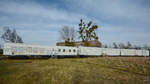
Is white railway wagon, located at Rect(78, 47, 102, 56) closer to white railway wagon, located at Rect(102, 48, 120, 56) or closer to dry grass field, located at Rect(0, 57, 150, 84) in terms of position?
white railway wagon, located at Rect(102, 48, 120, 56)

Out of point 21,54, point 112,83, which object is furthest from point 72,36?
point 112,83

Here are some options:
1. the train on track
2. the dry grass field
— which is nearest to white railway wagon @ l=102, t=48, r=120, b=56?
the train on track

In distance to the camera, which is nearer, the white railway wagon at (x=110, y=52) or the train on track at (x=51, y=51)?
the train on track at (x=51, y=51)

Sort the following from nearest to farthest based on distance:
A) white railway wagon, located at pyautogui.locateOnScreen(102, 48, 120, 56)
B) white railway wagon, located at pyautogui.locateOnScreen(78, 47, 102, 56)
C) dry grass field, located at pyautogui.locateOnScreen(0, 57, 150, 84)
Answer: dry grass field, located at pyautogui.locateOnScreen(0, 57, 150, 84) < white railway wagon, located at pyautogui.locateOnScreen(78, 47, 102, 56) < white railway wagon, located at pyautogui.locateOnScreen(102, 48, 120, 56)

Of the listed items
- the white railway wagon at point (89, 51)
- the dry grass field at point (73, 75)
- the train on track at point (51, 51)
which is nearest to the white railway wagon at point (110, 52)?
the train on track at point (51, 51)

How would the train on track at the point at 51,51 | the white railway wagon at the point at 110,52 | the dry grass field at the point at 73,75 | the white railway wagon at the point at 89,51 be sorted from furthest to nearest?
the white railway wagon at the point at 110,52, the white railway wagon at the point at 89,51, the train on track at the point at 51,51, the dry grass field at the point at 73,75

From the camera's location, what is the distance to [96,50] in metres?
22.1

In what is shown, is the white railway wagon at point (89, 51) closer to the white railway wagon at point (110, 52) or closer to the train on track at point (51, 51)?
the train on track at point (51, 51)

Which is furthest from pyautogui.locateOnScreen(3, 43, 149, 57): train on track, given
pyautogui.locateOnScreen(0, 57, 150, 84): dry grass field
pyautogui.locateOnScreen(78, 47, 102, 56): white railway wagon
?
pyautogui.locateOnScreen(0, 57, 150, 84): dry grass field

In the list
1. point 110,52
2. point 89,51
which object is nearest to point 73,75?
point 89,51

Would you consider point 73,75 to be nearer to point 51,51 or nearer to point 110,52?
point 51,51

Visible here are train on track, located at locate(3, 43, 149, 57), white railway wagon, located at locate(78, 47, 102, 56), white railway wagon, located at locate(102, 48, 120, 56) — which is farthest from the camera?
white railway wagon, located at locate(102, 48, 120, 56)

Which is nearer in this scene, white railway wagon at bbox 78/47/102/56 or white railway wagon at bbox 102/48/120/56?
white railway wagon at bbox 78/47/102/56

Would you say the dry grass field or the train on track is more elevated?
the train on track
